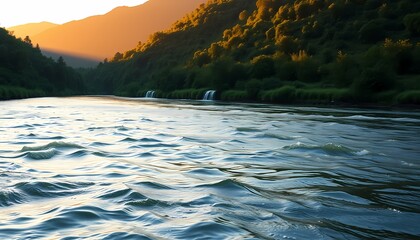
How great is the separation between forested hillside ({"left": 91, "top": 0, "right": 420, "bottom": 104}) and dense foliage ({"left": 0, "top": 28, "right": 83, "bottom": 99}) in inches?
1047

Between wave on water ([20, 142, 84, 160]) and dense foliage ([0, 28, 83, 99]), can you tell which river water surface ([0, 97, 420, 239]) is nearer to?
wave on water ([20, 142, 84, 160])

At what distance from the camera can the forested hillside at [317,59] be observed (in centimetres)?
6153

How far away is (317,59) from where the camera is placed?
96.2 metres

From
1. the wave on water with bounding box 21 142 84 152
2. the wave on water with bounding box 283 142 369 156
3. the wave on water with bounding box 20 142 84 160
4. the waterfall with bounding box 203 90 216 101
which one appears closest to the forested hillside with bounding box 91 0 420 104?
the waterfall with bounding box 203 90 216 101

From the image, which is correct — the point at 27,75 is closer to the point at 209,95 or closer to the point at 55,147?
the point at 209,95

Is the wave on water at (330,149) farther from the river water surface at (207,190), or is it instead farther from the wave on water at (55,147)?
the wave on water at (55,147)

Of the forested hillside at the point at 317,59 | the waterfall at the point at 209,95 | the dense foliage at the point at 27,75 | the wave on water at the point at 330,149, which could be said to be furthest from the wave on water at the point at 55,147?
the waterfall at the point at 209,95

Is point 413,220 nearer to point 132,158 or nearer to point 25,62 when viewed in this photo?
point 132,158

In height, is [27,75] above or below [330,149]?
above

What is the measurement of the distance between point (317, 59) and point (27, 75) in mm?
Answer: 85451

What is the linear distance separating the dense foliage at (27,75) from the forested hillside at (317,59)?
87.3 feet

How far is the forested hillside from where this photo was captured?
6153 centimetres

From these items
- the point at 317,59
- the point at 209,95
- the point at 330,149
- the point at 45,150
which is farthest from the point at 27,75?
the point at 330,149

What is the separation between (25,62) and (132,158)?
454 ft
